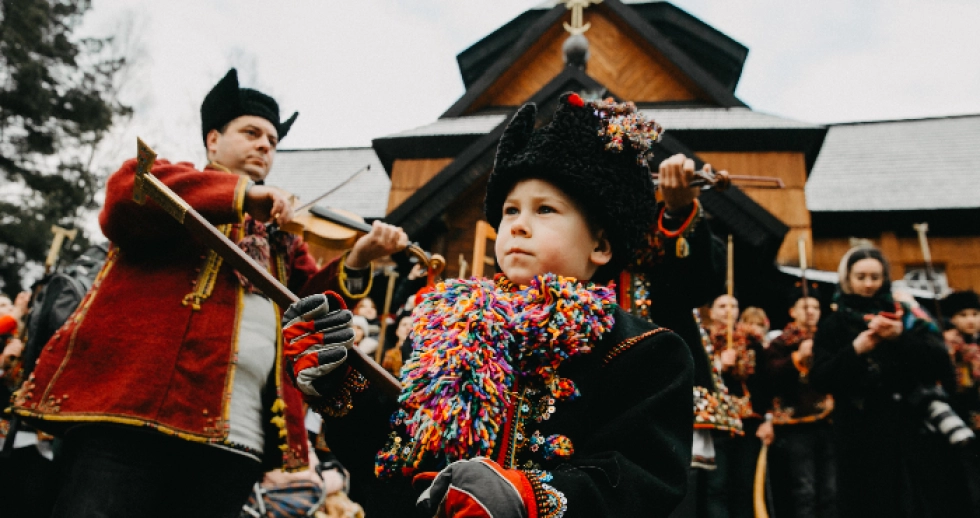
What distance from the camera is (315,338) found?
1.60 m

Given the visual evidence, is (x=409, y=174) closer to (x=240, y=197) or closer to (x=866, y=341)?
(x=866, y=341)

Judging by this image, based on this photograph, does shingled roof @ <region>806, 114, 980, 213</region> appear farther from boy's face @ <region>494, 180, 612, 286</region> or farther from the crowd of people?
boy's face @ <region>494, 180, 612, 286</region>

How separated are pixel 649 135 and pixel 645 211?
22 cm

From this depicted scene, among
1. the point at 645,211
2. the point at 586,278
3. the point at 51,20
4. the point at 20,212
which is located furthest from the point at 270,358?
the point at 51,20

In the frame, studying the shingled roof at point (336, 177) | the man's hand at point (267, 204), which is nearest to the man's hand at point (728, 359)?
the man's hand at point (267, 204)

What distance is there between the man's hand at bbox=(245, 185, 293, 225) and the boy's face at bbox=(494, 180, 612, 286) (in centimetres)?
82

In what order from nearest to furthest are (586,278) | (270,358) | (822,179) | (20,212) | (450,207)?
(586,278)
(270,358)
(450,207)
(822,179)
(20,212)

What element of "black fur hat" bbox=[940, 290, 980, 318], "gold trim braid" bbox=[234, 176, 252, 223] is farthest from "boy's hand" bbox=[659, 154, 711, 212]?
"black fur hat" bbox=[940, 290, 980, 318]

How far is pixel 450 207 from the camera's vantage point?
406 inches

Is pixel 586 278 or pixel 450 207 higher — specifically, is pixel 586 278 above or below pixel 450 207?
below

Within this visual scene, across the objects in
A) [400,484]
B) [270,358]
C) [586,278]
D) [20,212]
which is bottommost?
[400,484]

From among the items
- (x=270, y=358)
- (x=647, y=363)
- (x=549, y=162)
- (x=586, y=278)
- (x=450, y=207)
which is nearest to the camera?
(x=647, y=363)

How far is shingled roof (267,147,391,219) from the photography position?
1592 centimetres

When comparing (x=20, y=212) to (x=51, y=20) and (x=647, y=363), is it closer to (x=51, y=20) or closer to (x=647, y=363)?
(x=51, y=20)
